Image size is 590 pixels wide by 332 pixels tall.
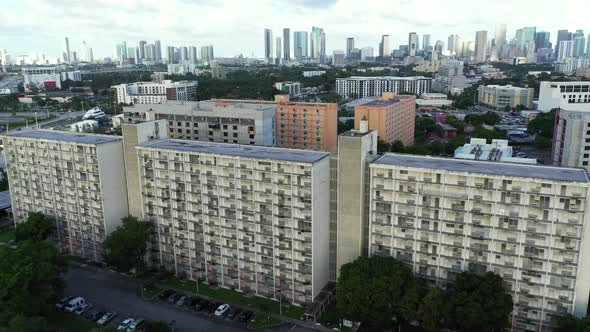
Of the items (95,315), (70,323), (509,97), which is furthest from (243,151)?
(509,97)

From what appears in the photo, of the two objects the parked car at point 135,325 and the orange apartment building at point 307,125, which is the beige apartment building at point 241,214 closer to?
the parked car at point 135,325

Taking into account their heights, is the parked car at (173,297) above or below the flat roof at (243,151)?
below

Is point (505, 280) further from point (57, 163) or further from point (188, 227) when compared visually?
point (57, 163)

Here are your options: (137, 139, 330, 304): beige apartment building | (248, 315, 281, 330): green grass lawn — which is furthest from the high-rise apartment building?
(248, 315, 281, 330): green grass lawn

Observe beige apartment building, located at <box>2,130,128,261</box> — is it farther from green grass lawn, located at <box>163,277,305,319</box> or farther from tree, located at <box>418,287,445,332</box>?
tree, located at <box>418,287,445,332</box>

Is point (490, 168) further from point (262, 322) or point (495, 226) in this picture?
point (262, 322)

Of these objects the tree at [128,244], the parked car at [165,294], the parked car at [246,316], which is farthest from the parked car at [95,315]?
the parked car at [246,316]
